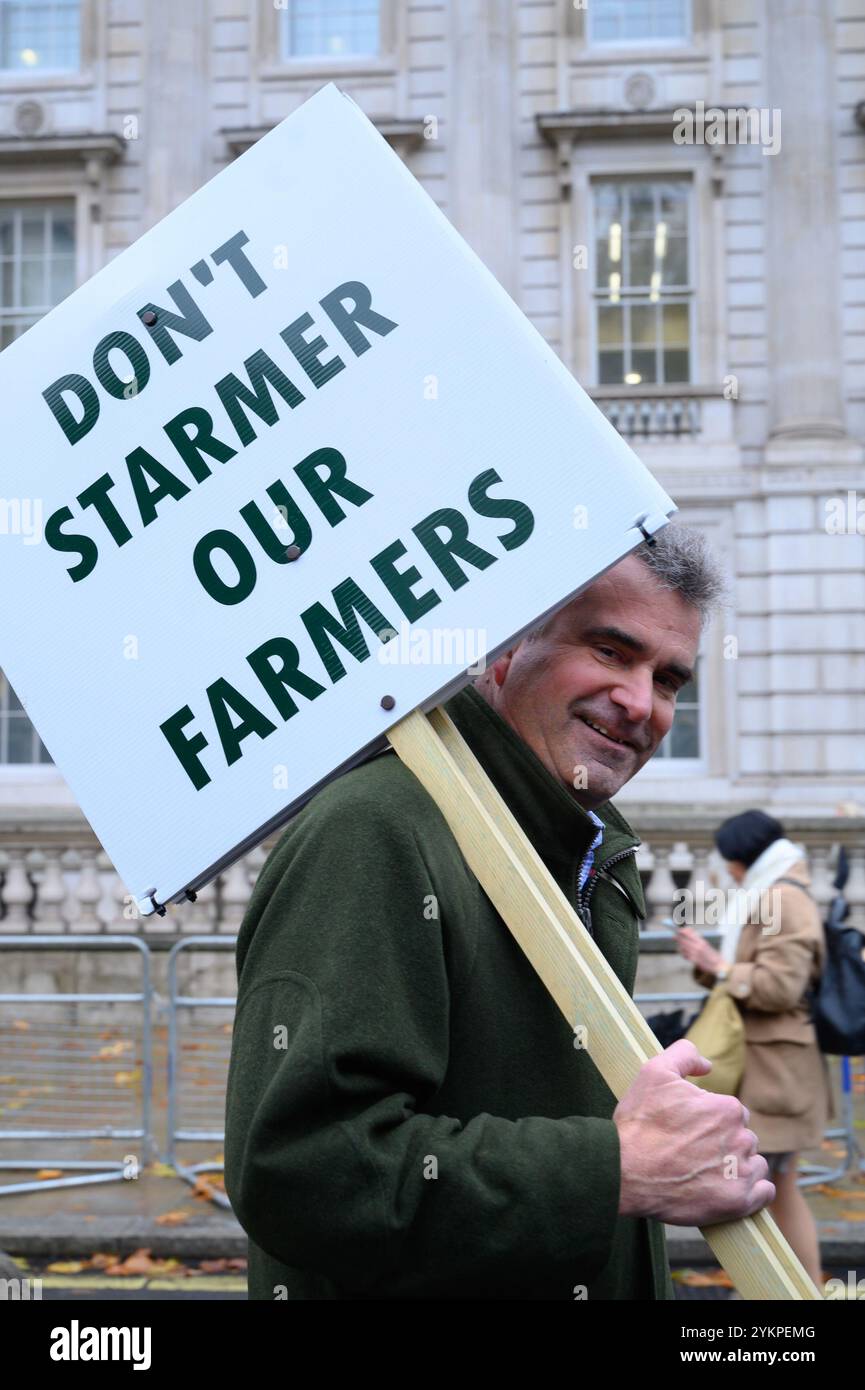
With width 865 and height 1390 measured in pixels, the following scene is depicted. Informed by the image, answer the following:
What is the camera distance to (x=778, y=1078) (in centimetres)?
566

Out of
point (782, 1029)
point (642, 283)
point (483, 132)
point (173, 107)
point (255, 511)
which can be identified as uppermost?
point (173, 107)

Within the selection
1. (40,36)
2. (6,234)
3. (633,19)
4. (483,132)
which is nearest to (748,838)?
(483,132)

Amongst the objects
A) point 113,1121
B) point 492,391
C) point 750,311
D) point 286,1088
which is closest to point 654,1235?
point 286,1088

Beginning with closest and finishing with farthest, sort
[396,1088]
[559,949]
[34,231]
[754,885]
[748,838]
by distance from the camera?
[396,1088], [559,949], [754,885], [748,838], [34,231]

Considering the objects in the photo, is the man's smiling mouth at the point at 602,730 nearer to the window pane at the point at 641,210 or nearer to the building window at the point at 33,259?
the window pane at the point at 641,210

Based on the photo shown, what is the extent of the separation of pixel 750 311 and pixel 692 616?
1501 centimetres

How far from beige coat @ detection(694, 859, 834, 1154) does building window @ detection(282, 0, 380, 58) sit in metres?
13.9

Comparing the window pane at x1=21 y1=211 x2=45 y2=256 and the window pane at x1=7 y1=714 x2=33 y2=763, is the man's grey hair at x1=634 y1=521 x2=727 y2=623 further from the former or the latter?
the window pane at x1=21 y1=211 x2=45 y2=256

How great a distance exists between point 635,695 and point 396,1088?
0.67 metres

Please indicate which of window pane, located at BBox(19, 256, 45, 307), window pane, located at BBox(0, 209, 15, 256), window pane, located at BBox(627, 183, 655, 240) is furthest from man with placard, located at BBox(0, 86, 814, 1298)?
window pane, located at BBox(0, 209, 15, 256)

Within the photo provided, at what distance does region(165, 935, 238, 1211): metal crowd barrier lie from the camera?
7.61 metres

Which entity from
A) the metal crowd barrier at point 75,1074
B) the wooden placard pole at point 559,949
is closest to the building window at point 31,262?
the metal crowd barrier at point 75,1074

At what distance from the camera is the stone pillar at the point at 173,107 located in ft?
52.5

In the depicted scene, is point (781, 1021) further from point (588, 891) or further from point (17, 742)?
point (17, 742)
